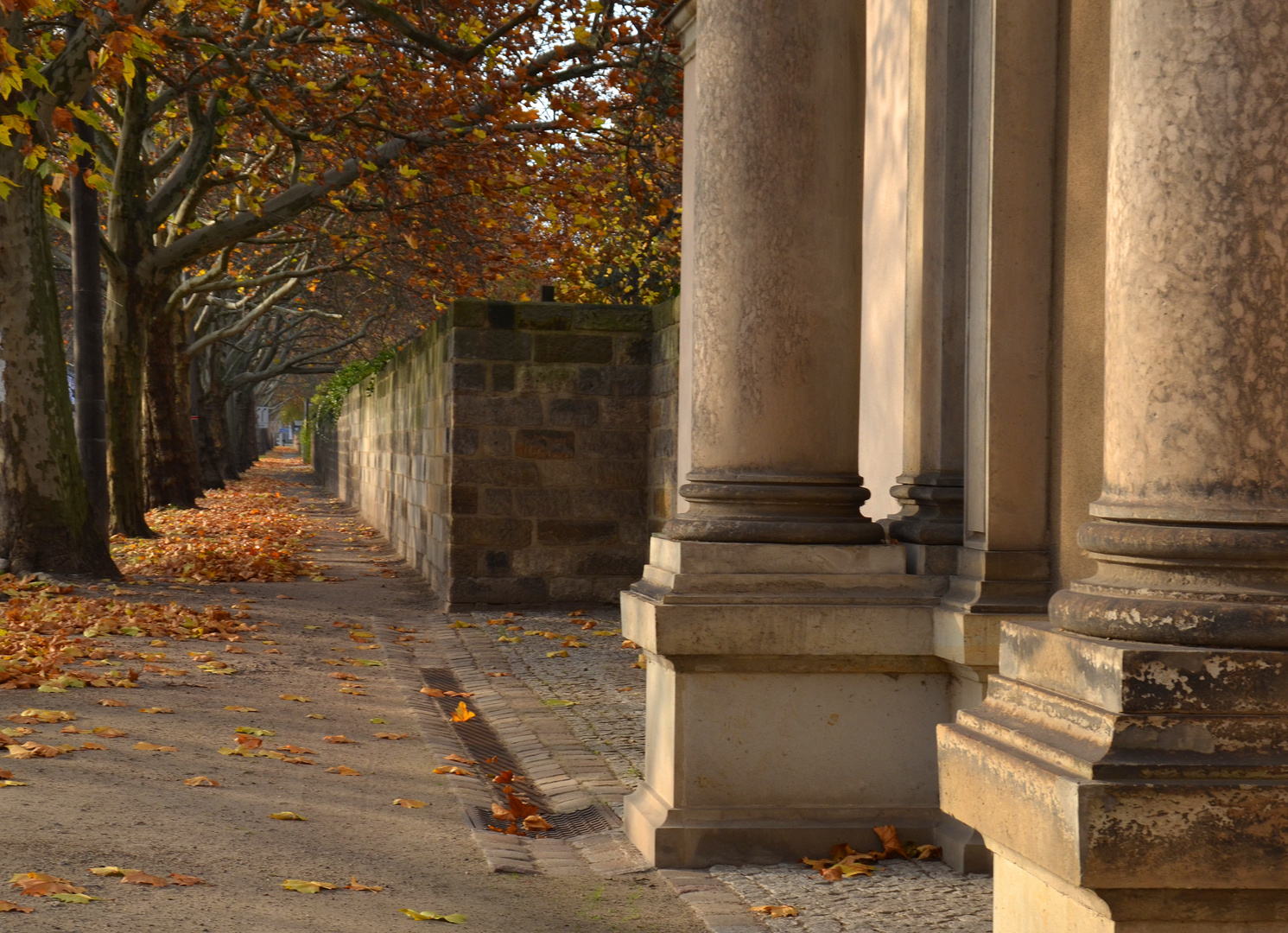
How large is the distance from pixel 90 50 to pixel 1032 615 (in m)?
10.1

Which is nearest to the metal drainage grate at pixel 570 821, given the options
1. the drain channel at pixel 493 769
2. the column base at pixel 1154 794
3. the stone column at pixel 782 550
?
the drain channel at pixel 493 769

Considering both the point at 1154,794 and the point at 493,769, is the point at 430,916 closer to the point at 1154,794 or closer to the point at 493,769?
the point at 1154,794

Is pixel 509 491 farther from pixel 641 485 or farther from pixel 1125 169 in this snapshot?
pixel 1125 169

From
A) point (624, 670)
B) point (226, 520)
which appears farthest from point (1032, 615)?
point (226, 520)

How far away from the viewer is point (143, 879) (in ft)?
12.9

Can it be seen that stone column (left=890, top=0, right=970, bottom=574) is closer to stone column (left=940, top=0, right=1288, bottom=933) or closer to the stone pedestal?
the stone pedestal

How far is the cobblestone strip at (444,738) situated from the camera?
463 cm

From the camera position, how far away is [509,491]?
37.5ft

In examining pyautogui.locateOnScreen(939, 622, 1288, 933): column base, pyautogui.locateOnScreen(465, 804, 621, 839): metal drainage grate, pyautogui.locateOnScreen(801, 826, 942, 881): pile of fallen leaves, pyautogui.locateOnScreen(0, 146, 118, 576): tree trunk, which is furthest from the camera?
pyautogui.locateOnScreen(0, 146, 118, 576): tree trunk

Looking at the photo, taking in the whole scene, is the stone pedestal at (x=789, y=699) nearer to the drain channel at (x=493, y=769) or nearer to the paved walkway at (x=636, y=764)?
the paved walkway at (x=636, y=764)

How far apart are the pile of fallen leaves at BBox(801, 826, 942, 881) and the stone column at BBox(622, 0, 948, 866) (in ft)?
0.15

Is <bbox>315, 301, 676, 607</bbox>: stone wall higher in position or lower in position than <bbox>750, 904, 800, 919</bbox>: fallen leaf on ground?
higher

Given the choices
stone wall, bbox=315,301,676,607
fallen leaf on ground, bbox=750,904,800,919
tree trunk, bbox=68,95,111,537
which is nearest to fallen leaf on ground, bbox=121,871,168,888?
fallen leaf on ground, bbox=750,904,800,919

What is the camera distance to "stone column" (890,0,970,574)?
493cm
